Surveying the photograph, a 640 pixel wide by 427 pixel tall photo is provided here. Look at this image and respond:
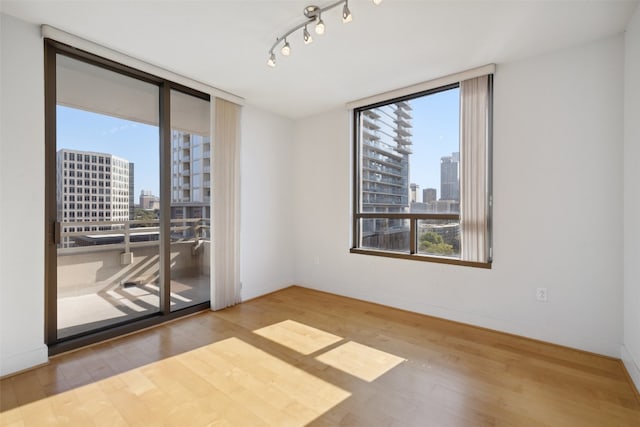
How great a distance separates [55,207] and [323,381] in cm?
258

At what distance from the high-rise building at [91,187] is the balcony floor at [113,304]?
667 mm

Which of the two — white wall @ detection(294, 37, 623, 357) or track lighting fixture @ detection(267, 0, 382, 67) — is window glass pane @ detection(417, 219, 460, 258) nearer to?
white wall @ detection(294, 37, 623, 357)

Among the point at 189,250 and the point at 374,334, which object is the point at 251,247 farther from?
the point at 374,334

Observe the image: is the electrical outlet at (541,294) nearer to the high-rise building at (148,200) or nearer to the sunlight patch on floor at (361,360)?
the sunlight patch on floor at (361,360)

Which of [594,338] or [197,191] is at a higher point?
[197,191]

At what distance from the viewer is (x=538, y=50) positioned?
2537 mm

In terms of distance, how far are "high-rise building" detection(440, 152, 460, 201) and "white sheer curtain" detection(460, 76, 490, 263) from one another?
0.15 m

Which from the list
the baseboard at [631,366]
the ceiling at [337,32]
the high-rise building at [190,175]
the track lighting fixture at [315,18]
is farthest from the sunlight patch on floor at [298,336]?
the ceiling at [337,32]

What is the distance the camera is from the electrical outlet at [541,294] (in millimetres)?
2598

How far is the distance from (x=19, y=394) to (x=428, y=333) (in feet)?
10.5

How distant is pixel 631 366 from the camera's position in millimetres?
2051

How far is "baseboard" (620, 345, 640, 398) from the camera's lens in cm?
193

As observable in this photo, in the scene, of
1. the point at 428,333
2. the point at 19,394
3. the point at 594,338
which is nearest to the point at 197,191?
the point at 19,394

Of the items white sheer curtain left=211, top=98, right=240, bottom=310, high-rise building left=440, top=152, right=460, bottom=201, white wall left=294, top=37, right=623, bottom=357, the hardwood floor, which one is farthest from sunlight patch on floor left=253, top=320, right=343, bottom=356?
high-rise building left=440, top=152, right=460, bottom=201
